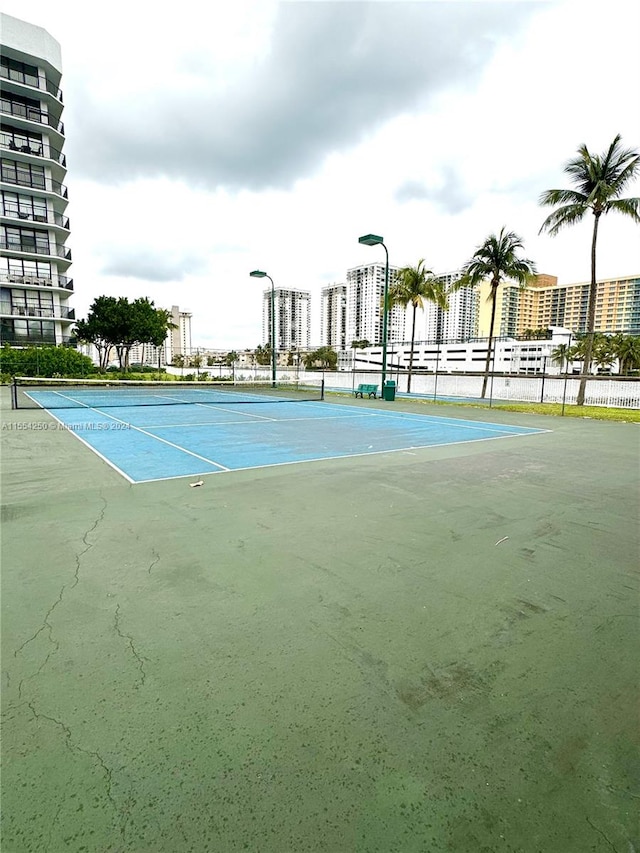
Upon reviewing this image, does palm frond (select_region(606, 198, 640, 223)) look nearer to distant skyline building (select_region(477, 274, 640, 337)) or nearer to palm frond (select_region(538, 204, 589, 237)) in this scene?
palm frond (select_region(538, 204, 589, 237))

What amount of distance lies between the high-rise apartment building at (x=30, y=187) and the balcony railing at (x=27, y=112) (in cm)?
8

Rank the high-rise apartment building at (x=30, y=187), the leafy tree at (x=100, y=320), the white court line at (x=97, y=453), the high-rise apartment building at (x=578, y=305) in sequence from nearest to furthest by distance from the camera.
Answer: the white court line at (x=97, y=453), the high-rise apartment building at (x=30, y=187), the leafy tree at (x=100, y=320), the high-rise apartment building at (x=578, y=305)

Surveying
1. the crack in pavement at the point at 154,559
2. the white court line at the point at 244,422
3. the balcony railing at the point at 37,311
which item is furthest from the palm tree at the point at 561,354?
the crack in pavement at the point at 154,559

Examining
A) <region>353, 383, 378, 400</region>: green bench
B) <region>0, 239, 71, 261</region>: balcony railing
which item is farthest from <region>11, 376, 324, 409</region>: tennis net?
<region>0, 239, 71, 261</region>: balcony railing

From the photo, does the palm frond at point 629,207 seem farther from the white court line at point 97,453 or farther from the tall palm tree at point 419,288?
the white court line at point 97,453

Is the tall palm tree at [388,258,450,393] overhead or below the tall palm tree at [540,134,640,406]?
below

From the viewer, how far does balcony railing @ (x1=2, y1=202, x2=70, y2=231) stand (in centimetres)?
3937

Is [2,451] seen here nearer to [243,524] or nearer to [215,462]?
[215,462]

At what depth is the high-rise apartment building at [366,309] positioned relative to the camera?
112 meters

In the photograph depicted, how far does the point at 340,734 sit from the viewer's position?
84.7 inches

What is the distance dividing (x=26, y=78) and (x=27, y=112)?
2921 mm

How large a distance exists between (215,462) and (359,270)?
115040mm

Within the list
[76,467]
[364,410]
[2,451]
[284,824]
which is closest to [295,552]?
[284,824]

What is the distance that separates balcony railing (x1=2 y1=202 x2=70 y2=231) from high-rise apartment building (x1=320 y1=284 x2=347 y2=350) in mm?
92514
